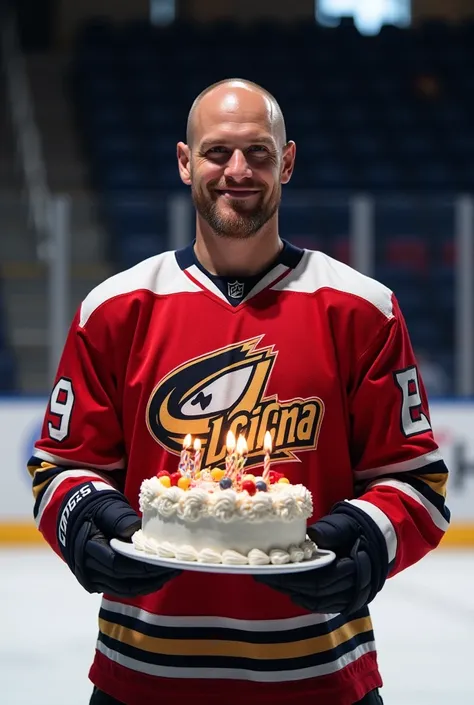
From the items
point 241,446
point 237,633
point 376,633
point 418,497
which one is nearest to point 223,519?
point 241,446

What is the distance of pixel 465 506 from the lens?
6.98 meters

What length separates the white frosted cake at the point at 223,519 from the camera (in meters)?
1.65

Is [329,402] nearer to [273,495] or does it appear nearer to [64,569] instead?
[273,495]

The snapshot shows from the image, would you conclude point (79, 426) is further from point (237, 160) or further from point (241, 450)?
point (237, 160)

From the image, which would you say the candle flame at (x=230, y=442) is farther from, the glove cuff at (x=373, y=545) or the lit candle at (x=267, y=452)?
the glove cuff at (x=373, y=545)

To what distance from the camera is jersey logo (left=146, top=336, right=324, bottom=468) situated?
1.80 meters

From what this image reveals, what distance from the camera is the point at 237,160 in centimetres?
178

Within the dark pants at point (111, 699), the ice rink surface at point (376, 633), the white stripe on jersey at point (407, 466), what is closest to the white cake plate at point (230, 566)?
the white stripe on jersey at point (407, 466)

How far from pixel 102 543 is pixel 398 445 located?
0.44m

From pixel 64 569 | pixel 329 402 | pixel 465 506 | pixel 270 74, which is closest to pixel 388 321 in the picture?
pixel 329 402

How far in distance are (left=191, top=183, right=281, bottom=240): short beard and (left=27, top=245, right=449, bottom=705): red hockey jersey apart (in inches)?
3.7

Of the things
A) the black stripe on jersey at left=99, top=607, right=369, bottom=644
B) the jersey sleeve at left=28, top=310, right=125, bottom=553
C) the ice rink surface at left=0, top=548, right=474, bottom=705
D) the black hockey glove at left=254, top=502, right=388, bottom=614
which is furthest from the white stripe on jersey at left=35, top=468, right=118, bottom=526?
the ice rink surface at left=0, top=548, right=474, bottom=705

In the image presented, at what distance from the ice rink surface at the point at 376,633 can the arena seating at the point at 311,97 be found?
4205mm

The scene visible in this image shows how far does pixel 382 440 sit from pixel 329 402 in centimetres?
9
